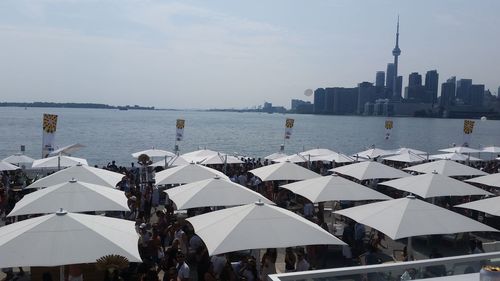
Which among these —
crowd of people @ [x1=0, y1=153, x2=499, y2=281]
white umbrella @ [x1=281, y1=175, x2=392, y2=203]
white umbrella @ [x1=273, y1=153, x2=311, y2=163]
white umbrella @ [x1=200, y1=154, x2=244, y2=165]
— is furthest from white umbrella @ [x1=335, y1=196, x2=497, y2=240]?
white umbrella @ [x1=273, y1=153, x2=311, y2=163]

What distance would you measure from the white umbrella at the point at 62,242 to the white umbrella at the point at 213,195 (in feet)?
12.2

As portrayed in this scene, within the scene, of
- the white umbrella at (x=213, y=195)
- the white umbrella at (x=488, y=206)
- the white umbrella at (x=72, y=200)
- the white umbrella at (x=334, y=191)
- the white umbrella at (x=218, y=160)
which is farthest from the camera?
the white umbrella at (x=218, y=160)

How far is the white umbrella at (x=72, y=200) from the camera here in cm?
1075

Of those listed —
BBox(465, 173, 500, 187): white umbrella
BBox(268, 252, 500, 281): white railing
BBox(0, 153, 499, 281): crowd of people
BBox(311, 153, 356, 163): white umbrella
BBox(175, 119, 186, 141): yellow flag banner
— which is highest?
BBox(175, 119, 186, 141): yellow flag banner

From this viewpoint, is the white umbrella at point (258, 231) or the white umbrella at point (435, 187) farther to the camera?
the white umbrella at point (435, 187)

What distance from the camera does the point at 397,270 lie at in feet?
17.5

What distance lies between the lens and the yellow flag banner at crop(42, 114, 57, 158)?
24.2 m

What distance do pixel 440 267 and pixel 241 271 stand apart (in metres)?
4.49

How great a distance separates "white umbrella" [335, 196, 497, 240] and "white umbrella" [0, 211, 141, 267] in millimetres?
5024

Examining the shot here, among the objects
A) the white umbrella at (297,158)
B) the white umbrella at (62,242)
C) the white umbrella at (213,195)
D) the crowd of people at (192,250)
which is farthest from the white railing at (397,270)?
the white umbrella at (297,158)

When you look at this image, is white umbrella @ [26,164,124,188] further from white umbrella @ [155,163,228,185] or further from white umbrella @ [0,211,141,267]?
Answer: white umbrella @ [0,211,141,267]

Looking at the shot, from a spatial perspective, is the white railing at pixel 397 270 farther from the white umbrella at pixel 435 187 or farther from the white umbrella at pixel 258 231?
the white umbrella at pixel 435 187

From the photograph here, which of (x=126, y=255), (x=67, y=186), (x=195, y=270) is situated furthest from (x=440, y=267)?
(x=67, y=186)

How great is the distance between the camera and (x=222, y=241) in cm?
831
